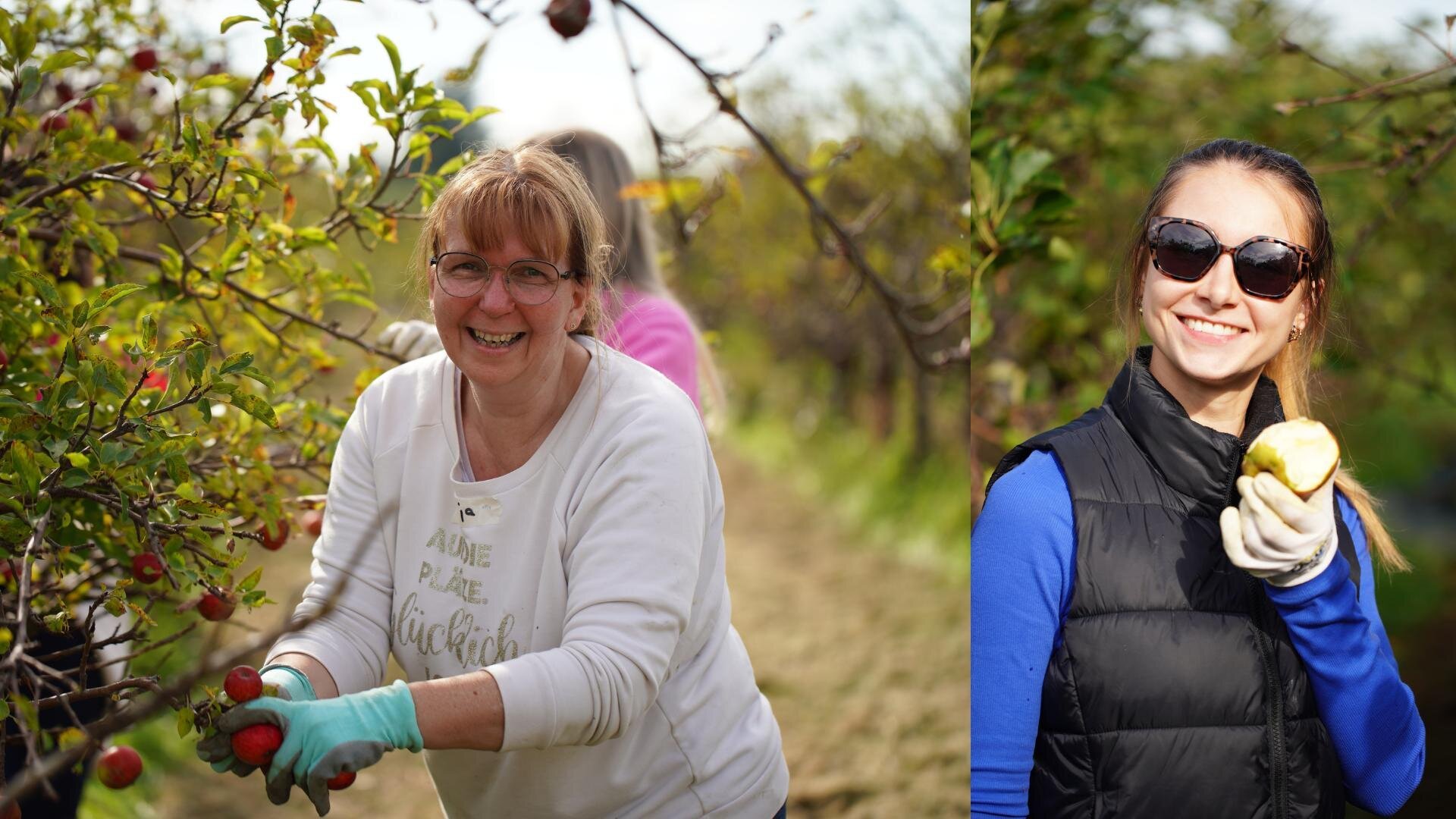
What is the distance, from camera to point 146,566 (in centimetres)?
164

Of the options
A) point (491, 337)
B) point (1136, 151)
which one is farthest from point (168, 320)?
point (1136, 151)

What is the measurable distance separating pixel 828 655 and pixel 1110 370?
232 centimetres

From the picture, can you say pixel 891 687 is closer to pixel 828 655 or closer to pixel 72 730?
pixel 828 655

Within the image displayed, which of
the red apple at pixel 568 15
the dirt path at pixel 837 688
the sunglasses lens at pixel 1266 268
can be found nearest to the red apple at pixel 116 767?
the red apple at pixel 568 15

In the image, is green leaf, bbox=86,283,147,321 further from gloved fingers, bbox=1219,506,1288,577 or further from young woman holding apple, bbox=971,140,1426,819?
gloved fingers, bbox=1219,506,1288,577

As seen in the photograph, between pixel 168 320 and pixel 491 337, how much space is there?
1009mm

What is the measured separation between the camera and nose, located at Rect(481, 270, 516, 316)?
1423 millimetres

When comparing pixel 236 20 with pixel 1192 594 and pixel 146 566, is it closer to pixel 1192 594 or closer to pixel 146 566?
pixel 146 566

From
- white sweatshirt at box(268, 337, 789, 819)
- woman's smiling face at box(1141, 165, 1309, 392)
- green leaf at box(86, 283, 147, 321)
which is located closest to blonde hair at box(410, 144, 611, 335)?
white sweatshirt at box(268, 337, 789, 819)

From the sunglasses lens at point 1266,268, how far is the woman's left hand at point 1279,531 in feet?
0.80

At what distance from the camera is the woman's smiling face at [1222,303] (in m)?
1.46

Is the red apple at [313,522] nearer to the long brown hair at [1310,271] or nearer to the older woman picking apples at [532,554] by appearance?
the older woman picking apples at [532,554]

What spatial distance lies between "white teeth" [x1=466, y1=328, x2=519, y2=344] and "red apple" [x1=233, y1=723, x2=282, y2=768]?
0.49m

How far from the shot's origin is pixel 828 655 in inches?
221
